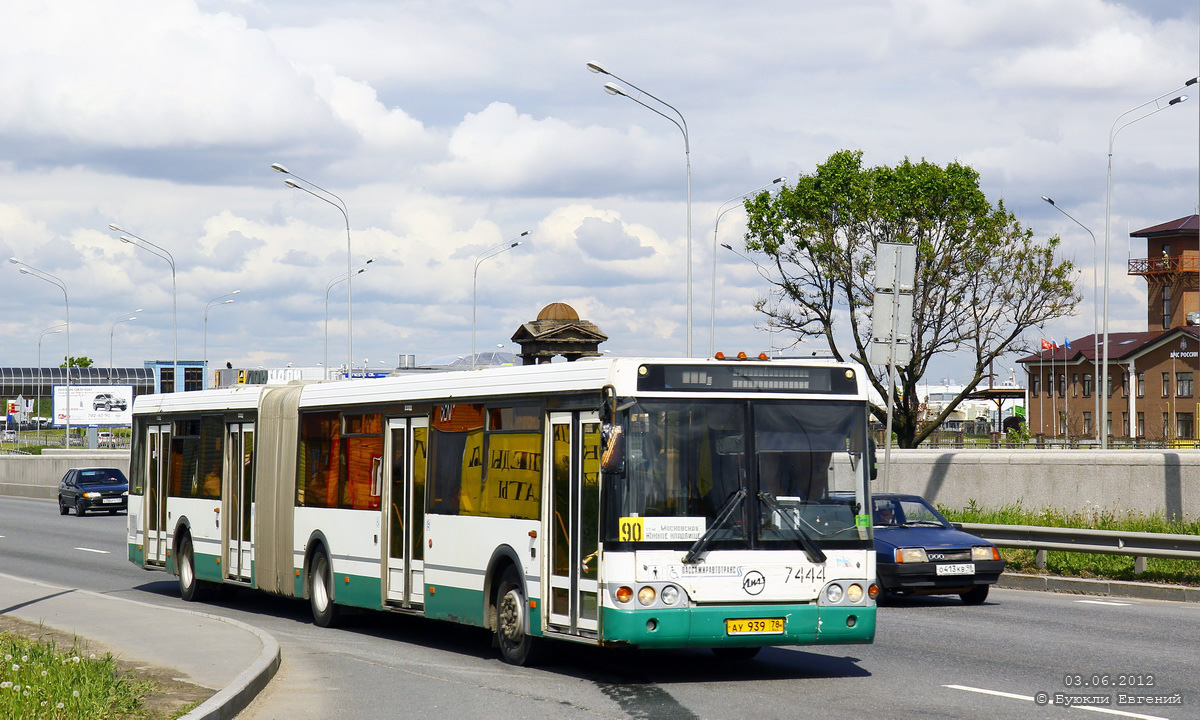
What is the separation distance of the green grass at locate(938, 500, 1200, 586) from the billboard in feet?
277

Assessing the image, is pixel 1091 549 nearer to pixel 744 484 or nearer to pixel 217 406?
pixel 744 484

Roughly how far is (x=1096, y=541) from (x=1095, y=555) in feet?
1.77

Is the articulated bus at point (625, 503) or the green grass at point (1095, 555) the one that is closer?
the articulated bus at point (625, 503)

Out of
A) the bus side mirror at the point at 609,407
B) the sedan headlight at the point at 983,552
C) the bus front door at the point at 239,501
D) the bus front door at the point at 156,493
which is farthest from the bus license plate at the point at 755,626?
the bus front door at the point at 156,493

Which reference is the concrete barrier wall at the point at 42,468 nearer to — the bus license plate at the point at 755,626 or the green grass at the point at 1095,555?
the green grass at the point at 1095,555

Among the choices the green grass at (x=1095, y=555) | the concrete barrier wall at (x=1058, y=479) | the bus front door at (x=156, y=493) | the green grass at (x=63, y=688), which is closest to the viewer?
the green grass at (x=63, y=688)

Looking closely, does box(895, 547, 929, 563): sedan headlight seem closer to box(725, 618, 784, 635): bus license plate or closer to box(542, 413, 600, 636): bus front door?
box(725, 618, 784, 635): bus license plate

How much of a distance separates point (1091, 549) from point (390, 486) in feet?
33.3

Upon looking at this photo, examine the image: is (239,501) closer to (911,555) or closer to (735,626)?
(911,555)

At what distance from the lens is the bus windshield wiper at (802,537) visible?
11.0m

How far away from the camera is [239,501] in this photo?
18609mm

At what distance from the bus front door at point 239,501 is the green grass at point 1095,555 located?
11058 millimetres

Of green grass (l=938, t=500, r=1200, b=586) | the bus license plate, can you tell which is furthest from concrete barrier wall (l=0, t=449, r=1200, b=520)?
the bus license plate

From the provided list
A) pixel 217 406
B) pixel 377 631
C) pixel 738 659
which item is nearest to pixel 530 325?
pixel 217 406
